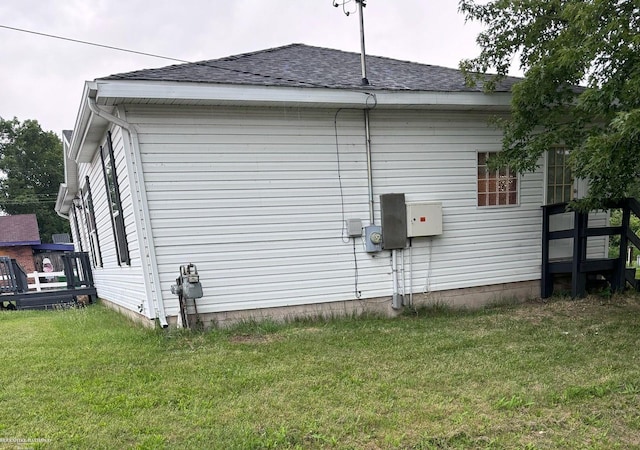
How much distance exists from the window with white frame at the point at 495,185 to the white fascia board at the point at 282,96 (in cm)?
89

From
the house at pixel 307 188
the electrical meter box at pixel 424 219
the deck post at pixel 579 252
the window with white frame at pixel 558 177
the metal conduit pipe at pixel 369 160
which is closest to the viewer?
the house at pixel 307 188

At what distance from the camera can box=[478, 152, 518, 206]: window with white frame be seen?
558 centimetres

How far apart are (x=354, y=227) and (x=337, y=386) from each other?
8.28 ft

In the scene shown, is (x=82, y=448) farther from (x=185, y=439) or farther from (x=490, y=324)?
(x=490, y=324)

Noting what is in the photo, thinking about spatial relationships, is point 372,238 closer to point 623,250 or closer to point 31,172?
point 623,250

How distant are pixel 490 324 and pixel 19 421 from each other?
15.2 ft

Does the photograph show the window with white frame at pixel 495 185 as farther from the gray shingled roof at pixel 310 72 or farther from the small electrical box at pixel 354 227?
the small electrical box at pixel 354 227

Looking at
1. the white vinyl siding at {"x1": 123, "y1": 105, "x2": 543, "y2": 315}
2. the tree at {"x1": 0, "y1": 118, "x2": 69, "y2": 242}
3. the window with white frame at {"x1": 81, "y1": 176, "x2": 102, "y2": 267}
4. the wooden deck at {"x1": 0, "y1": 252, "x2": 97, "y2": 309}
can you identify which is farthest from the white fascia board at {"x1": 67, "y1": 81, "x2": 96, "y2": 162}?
the tree at {"x1": 0, "y1": 118, "x2": 69, "y2": 242}

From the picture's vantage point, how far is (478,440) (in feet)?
6.79

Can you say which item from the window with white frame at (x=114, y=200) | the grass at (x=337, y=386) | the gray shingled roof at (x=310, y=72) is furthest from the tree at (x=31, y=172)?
the gray shingled roof at (x=310, y=72)

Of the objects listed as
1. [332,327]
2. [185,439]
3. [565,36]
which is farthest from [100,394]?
[565,36]

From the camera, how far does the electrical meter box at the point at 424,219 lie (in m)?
5.14

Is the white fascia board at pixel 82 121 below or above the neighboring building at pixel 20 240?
above

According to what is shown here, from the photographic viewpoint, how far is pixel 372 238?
199 inches
